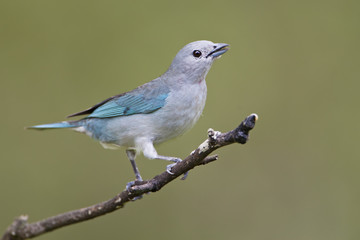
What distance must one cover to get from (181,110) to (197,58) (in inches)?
20.9

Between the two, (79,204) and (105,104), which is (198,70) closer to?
(105,104)

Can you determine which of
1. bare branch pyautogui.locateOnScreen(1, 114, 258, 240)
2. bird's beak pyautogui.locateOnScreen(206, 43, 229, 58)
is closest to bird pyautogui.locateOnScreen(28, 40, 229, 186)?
bird's beak pyautogui.locateOnScreen(206, 43, 229, 58)

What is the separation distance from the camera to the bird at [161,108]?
4379mm

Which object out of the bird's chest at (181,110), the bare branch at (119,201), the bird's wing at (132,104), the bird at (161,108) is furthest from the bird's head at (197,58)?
the bare branch at (119,201)

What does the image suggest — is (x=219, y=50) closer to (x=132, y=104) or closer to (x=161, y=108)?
(x=161, y=108)

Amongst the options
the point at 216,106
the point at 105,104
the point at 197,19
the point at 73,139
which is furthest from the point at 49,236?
the point at 197,19

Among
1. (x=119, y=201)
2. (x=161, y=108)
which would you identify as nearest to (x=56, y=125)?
(x=161, y=108)

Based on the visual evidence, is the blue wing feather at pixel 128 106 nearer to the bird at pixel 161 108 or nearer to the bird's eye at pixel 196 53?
the bird at pixel 161 108

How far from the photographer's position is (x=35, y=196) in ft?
21.4

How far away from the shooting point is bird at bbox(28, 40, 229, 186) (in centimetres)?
438

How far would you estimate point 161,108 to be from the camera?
4480 mm

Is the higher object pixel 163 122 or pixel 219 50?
pixel 219 50

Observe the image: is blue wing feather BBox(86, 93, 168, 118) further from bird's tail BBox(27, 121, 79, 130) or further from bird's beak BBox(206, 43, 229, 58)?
bird's beak BBox(206, 43, 229, 58)

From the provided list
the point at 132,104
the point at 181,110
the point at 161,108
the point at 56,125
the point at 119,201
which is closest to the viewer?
the point at 119,201
